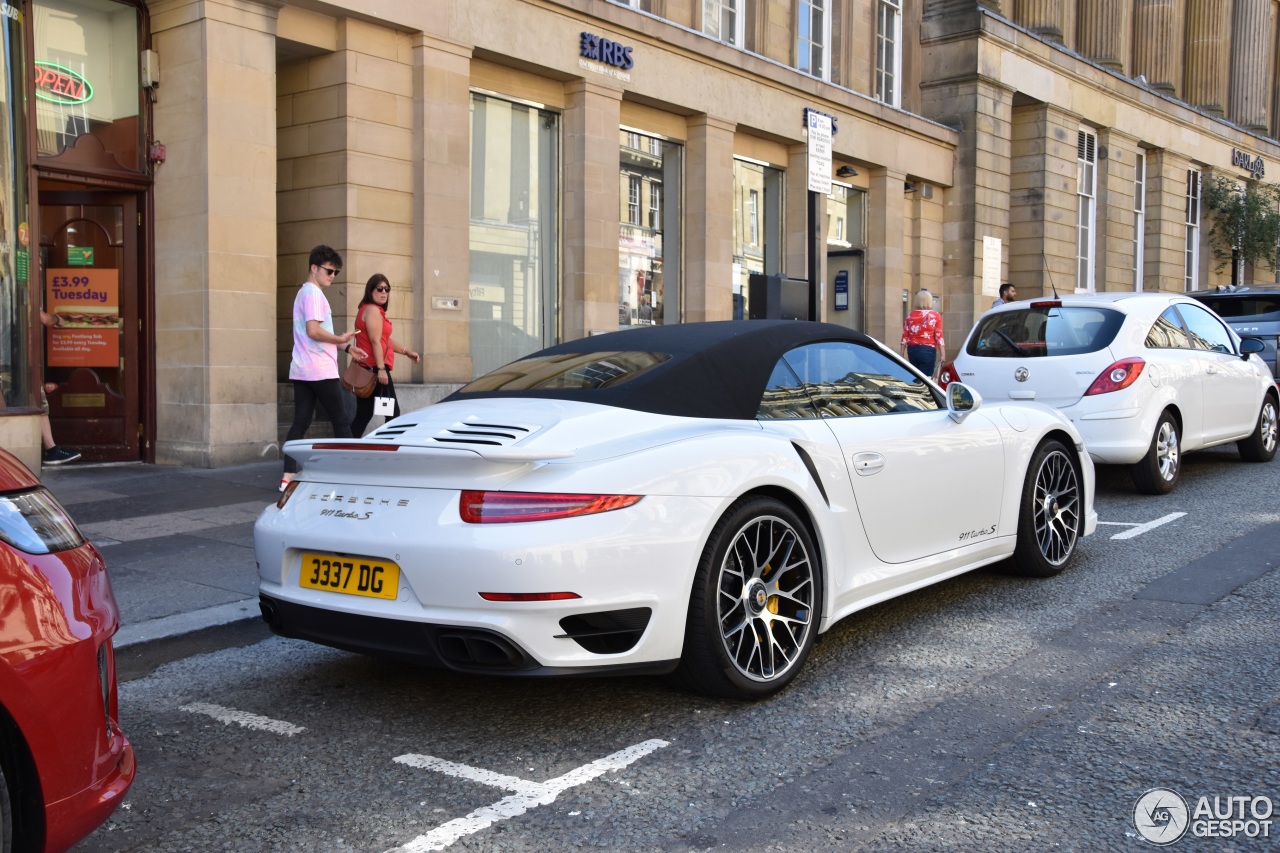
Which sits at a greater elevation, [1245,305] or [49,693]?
[1245,305]

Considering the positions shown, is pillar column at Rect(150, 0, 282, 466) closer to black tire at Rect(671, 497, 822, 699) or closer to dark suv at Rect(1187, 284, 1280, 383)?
black tire at Rect(671, 497, 822, 699)

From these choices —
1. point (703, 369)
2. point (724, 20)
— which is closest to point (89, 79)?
point (703, 369)

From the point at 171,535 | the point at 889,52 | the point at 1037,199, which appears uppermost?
the point at 889,52

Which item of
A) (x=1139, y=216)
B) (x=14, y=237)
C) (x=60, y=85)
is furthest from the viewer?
(x=1139, y=216)

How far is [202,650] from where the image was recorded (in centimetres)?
525

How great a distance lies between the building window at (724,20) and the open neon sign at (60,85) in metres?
9.64

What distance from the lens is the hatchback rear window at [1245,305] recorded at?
1515 centimetres

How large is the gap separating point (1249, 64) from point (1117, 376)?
112ft

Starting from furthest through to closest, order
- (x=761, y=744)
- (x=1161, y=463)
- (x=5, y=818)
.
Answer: (x=1161, y=463) → (x=761, y=744) → (x=5, y=818)

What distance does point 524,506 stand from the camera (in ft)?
12.1

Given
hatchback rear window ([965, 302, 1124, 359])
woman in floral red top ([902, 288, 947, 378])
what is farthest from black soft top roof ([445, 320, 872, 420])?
woman in floral red top ([902, 288, 947, 378])

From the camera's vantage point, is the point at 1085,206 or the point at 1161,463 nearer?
the point at 1161,463

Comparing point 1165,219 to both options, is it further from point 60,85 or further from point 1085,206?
point 60,85

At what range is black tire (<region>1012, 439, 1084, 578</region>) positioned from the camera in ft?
19.6
